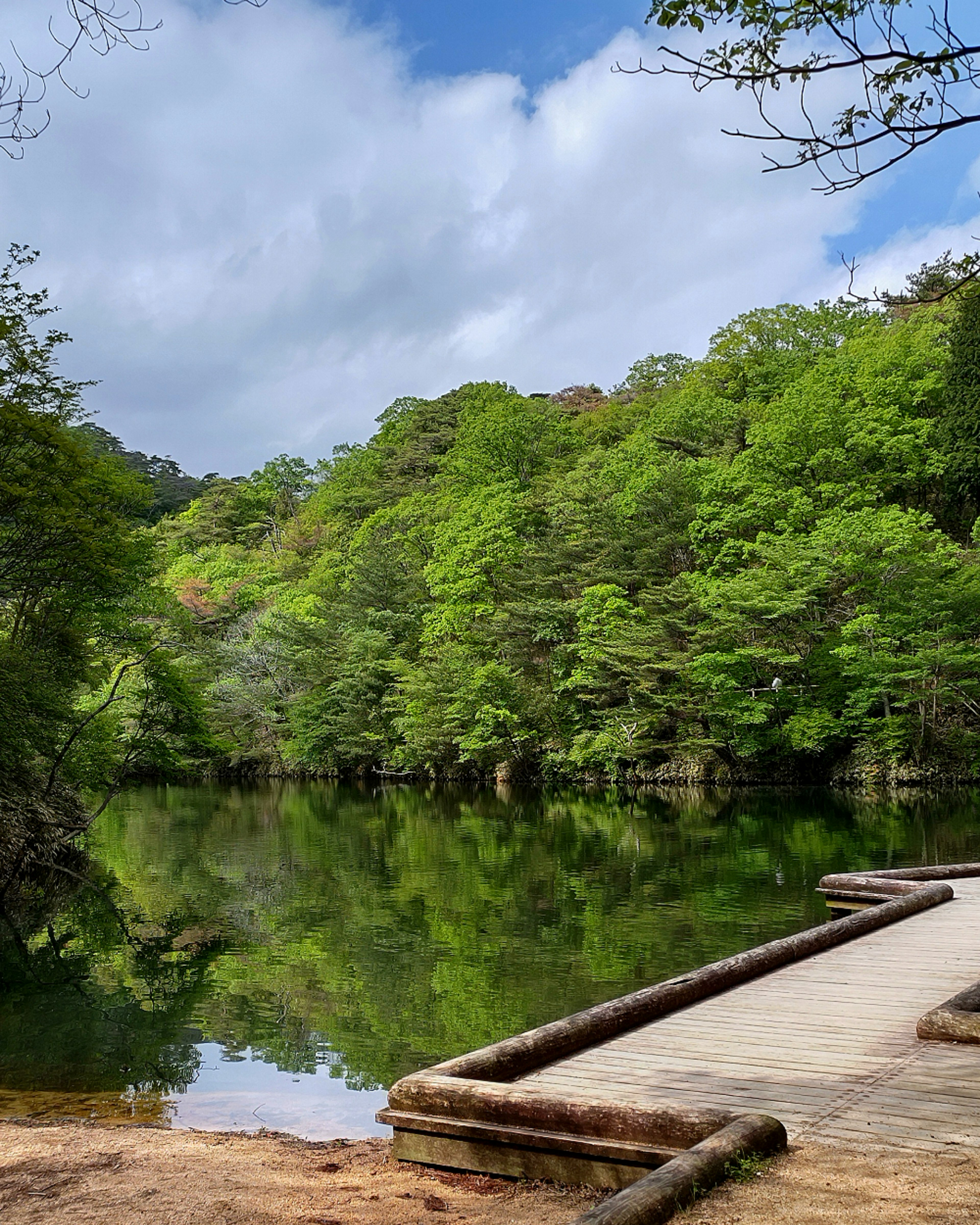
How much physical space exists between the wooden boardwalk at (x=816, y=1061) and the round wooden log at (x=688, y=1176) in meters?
0.29

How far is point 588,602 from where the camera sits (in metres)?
34.8

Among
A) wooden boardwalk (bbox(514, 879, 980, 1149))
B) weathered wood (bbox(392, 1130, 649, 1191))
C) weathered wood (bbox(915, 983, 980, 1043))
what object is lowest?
weathered wood (bbox(392, 1130, 649, 1191))

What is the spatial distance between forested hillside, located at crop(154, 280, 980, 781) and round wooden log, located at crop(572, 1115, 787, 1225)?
70.5 ft

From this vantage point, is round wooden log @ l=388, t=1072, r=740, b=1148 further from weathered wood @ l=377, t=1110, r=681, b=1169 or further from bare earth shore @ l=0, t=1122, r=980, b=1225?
bare earth shore @ l=0, t=1122, r=980, b=1225

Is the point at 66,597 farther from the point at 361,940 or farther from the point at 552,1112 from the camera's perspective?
the point at 552,1112

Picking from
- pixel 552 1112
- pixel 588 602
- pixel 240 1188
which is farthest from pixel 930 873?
pixel 588 602

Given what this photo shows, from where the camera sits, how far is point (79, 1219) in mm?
4270

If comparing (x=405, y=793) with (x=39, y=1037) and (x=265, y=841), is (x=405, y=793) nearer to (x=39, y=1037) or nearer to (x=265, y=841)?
(x=265, y=841)

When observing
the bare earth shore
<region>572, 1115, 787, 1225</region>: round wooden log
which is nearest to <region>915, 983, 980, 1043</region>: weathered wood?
the bare earth shore

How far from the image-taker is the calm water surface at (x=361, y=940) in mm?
7688

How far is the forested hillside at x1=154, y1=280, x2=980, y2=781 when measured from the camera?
93.6 feet

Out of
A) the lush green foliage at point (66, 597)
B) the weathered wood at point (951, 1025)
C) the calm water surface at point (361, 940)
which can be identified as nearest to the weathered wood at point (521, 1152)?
the weathered wood at point (951, 1025)

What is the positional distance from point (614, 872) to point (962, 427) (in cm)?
2033

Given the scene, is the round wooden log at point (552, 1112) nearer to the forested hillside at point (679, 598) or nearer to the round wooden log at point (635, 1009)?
the round wooden log at point (635, 1009)
